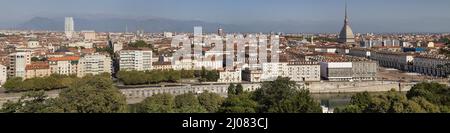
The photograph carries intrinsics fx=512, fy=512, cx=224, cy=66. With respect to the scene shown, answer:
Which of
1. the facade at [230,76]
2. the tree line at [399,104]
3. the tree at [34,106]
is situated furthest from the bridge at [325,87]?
the tree at [34,106]

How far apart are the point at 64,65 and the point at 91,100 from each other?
23.3 ft

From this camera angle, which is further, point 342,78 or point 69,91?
point 342,78

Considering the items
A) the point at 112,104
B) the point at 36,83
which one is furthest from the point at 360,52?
the point at 112,104

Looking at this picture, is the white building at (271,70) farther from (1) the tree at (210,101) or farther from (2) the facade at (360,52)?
(2) the facade at (360,52)

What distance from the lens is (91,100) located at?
4.63m

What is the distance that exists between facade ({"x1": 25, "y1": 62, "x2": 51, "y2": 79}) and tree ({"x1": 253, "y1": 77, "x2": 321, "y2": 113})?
20.7 feet

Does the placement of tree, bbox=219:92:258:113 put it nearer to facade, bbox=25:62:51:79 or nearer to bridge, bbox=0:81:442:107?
bridge, bbox=0:81:442:107

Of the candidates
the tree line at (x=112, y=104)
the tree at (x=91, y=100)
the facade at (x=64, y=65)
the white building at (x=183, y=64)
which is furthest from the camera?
the white building at (x=183, y=64)

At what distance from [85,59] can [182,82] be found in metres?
2.41

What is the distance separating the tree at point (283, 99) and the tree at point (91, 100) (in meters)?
1.38

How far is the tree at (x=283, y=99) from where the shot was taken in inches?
184
